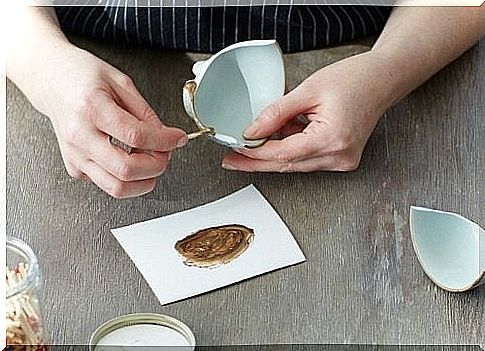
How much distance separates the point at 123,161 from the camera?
109 cm

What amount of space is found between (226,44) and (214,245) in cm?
36

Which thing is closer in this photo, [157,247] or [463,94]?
[157,247]

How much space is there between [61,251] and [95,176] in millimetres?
92

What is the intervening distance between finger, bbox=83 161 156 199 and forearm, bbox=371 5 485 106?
0.32 meters

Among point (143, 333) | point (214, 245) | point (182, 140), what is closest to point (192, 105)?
point (182, 140)

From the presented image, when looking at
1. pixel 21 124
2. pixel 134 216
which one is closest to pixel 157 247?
pixel 134 216

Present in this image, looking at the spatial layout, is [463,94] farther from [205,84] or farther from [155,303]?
[155,303]

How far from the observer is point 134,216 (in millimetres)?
1136

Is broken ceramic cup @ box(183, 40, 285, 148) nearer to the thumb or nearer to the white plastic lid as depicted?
the thumb

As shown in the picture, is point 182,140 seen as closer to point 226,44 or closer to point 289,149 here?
point 289,149

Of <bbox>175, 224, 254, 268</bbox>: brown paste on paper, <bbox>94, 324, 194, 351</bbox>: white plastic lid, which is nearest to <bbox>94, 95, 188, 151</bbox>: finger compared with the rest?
<bbox>175, 224, 254, 268</bbox>: brown paste on paper

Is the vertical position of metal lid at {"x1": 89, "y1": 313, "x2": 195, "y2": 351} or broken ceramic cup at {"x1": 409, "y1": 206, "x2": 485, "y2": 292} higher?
metal lid at {"x1": 89, "y1": 313, "x2": 195, "y2": 351}

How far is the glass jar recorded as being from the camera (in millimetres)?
899

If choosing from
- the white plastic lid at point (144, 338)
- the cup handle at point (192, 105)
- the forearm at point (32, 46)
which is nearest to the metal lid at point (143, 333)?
the white plastic lid at point (144, 338)
